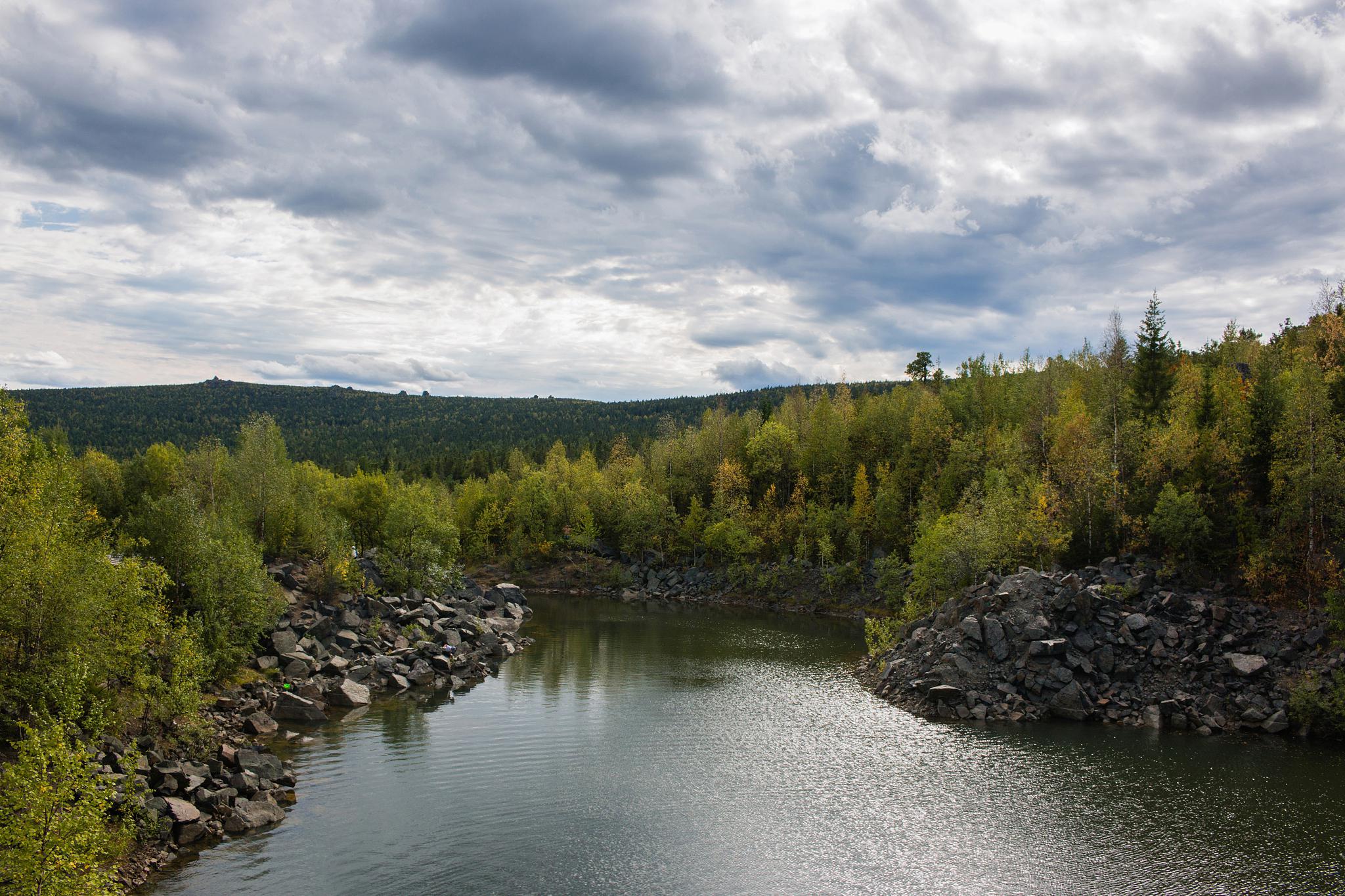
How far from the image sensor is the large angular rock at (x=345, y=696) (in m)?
45.4

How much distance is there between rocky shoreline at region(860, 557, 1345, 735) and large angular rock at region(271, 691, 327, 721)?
112 ft

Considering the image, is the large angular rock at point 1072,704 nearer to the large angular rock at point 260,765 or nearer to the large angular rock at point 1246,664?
the large angular rock at point 1246,664

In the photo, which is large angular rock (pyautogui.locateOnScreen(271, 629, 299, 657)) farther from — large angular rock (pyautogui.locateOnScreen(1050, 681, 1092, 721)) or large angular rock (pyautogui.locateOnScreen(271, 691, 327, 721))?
large angular rock (pyautogui.locateOnScreen(1050, 681, 1092, 721))

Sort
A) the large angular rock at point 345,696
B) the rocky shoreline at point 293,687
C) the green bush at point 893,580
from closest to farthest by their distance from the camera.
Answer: the rocky shoreline at point 293,687, the large angular rock at point 345,696, the green bush at point 893,580

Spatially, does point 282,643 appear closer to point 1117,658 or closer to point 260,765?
point 260,765

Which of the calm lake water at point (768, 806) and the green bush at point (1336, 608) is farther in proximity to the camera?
the green bush at point (1336, 608)

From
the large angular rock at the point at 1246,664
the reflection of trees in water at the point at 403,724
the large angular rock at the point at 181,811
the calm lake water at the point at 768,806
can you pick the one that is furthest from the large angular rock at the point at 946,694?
the large angular rock at the point at 181,811

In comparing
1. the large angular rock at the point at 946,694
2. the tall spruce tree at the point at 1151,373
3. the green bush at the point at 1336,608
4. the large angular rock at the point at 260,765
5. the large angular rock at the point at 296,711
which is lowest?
the large angular rock at the point at 296,711

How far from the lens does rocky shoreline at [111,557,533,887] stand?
26688 mm

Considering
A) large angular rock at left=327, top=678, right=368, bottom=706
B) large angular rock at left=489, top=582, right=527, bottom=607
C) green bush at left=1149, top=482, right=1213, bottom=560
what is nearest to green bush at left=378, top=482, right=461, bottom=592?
large angular rock at left=489, top=582, right=527, bottom=607

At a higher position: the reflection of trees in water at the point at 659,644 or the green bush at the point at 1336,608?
the green bush at the point at 1336,608

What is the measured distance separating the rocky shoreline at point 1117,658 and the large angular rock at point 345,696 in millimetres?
32411

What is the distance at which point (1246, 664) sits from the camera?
43.2 meters

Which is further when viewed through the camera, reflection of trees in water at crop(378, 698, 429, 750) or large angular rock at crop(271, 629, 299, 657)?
large angular rock at crop(271, 629, 299, 657)
